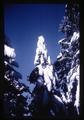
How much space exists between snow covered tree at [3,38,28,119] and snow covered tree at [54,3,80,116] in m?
0.44

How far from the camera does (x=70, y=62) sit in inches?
130

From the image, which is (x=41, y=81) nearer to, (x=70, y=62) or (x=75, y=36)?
(x=70, y=62)

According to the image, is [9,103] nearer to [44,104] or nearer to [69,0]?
[44,104]

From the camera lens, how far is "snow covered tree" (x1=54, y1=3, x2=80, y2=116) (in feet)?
10.7

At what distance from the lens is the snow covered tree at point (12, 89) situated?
3.29 metres

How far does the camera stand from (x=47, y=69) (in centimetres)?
333

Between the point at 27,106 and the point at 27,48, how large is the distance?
659mm

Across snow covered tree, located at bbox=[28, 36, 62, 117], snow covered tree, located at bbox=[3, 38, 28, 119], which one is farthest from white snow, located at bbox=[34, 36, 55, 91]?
snow covered tree, located at bbox=[3, 38, 28, 119]

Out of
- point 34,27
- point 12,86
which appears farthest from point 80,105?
point 34,27

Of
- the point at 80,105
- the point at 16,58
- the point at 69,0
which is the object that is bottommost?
the point at 80,105

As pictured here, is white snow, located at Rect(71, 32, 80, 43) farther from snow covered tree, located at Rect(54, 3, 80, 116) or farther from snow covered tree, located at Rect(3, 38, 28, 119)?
snow covered tree, located at Rect(3, 38, 28, 119)

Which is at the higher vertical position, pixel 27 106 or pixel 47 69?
pixel 47 69

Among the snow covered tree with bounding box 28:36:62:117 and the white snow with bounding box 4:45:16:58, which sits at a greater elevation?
the white snow with bounding box 4:45:16:58

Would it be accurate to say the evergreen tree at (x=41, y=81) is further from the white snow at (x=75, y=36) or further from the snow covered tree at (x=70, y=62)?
the white snow at (x=75, y=36)
